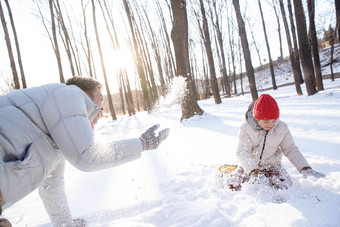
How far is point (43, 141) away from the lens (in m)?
1.07

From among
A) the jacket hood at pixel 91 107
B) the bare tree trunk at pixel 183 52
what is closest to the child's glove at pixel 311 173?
the jacket hood at pixel 91 107

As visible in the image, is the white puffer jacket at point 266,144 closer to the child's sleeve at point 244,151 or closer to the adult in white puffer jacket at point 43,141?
the child's sleeve at point 244,151

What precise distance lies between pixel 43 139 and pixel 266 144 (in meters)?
2.00

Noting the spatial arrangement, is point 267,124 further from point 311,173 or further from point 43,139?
point 43,139

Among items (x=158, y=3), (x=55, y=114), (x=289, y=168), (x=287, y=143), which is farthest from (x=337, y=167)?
(x=158, y=3)

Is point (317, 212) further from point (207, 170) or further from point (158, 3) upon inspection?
point (158, 3)

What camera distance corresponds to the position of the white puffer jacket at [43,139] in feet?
3.11

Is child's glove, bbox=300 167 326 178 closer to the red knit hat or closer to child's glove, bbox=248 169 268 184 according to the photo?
child's glove, bbox=248 169 268 184

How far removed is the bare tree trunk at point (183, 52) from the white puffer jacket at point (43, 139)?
17.3 ft

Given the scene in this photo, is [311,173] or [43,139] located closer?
[43,139]

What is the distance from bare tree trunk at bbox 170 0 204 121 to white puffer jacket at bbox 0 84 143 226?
17.3 feet

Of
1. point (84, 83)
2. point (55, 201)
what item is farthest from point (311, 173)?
point (55, 201)

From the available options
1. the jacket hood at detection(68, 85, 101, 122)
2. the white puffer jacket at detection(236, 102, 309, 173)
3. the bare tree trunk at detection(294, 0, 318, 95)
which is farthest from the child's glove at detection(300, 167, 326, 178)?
the bare tree trunk at detection(294, 0, 318, 95)

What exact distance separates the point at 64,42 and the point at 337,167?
1449 cm
